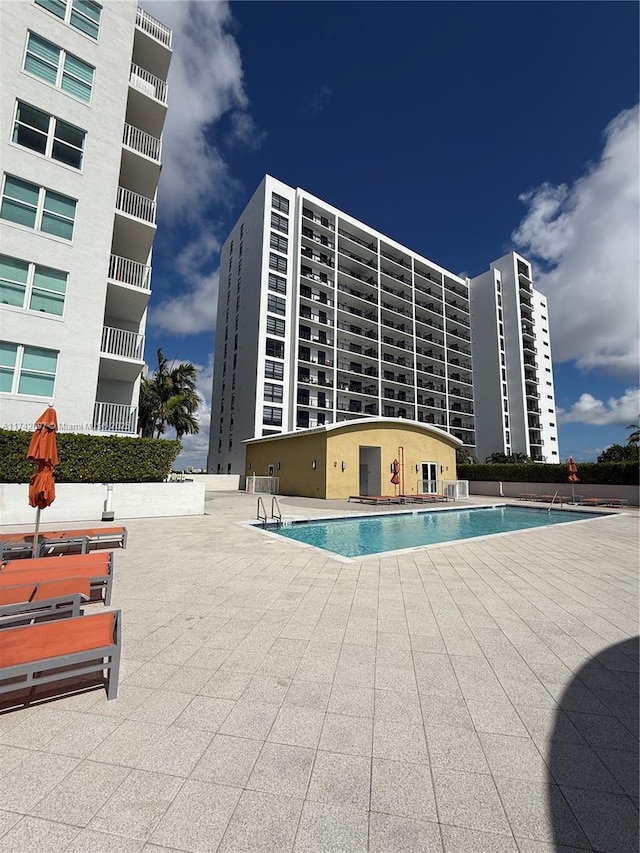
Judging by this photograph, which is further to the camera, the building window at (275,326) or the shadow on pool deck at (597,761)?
the building window at (275,326)

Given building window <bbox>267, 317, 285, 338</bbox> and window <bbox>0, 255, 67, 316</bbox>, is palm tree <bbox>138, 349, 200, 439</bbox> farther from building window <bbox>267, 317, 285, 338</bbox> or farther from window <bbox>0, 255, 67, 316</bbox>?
window <bbox>0, 255, 67, 316</bbox>

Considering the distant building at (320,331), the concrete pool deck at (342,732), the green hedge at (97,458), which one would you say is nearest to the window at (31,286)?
the green hedge at (97,458)

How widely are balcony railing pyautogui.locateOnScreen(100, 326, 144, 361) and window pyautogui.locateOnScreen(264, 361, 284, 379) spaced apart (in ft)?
65.4

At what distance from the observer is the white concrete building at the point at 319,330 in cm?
3697

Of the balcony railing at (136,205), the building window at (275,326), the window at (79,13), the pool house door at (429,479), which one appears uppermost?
the window at (79,13)

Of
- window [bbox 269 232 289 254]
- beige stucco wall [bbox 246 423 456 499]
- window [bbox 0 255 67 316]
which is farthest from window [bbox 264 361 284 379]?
window [bbox 0 255 67 316]

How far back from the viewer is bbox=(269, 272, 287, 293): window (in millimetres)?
37969

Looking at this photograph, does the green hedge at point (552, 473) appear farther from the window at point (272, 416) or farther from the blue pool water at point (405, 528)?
the window at point (272, 416)

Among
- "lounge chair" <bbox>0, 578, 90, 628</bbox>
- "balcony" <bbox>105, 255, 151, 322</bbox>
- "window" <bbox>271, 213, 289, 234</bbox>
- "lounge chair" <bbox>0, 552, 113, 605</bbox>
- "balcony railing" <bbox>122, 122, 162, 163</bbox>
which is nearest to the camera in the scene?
"lounge chair" <bbox>0, 578, 90, 628</bbox>

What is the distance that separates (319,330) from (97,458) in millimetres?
31718

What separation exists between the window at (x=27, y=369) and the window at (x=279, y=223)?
32276 millimetres

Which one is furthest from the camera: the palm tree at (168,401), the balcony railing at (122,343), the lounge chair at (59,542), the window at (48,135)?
the palm tree at (168,401)

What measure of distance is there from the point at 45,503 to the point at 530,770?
7.54 meters

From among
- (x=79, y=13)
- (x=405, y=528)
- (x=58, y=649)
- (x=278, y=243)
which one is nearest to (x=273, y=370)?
(x=278, y=243)
